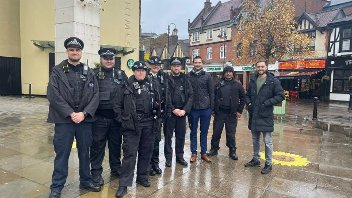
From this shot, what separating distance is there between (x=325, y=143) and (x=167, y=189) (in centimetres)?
565

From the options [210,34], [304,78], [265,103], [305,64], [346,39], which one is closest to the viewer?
[265,103]

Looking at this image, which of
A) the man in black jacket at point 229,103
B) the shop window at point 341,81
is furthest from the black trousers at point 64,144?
the shop window at point 341,81

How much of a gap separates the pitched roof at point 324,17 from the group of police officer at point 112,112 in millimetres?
25977

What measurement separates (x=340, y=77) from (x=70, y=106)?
26.2 m

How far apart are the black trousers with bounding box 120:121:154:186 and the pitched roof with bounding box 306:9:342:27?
26.8 meters

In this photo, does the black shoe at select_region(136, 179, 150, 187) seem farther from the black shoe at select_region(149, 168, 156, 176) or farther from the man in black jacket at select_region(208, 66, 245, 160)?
the man in black jacket at select_region(208, 66, 245, 160)

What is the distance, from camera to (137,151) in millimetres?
4629

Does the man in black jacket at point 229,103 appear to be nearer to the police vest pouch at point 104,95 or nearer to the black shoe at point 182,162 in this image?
the black shoe at point 182,162

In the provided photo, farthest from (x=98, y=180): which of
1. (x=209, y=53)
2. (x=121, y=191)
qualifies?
(x=209, y=53)

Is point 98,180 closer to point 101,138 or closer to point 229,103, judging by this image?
point 101,138

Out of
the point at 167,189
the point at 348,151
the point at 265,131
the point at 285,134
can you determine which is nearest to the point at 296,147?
the point at 348,151

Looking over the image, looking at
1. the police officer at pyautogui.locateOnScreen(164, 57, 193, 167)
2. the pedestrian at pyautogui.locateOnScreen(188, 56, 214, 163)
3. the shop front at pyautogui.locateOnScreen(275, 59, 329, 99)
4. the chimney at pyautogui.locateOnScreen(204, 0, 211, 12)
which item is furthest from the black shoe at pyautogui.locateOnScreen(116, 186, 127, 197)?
the chimney at pyautogui.locateOnScreen(204, 0, 211, 12)

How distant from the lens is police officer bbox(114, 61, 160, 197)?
4336 mm

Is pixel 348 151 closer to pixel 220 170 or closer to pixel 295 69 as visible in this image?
pixel 220 170
